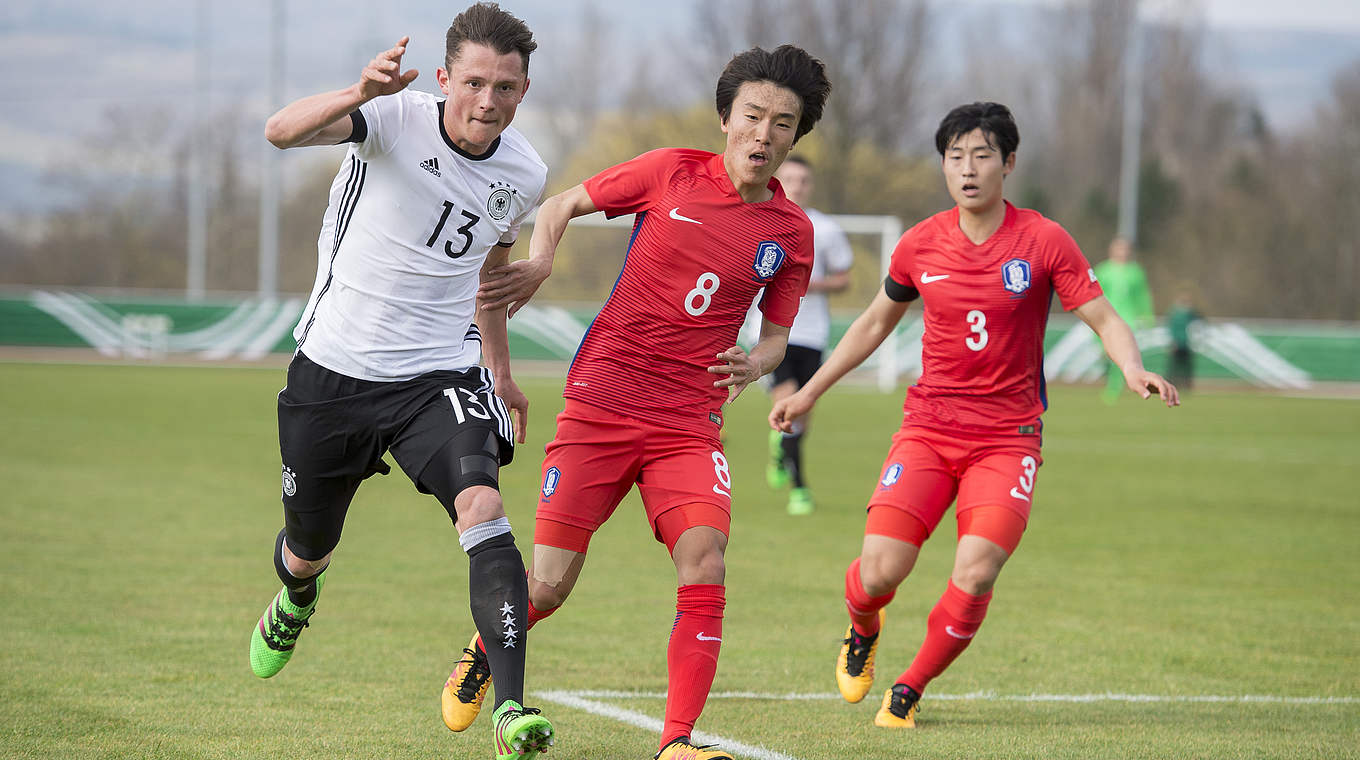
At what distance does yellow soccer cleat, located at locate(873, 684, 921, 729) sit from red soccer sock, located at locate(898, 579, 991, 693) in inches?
1.1

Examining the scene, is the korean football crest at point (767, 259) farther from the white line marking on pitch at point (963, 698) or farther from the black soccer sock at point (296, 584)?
the black soccer sock at point (296, 584)

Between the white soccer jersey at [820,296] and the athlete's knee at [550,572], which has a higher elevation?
the athlete's knee at [550,572]

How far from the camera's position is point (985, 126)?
5332 millimetres

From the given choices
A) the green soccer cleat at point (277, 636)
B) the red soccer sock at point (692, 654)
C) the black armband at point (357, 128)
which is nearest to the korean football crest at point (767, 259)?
the red soccer sock at point (692, 654)

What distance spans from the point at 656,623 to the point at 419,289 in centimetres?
280

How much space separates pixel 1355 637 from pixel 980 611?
2.85 meters

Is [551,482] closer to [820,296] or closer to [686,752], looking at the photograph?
[686,752]

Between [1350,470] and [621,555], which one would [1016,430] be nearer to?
[621,555]

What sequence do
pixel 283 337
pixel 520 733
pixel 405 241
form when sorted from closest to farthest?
pixel 520 733 → pixel 405 241 → pixel 283 337

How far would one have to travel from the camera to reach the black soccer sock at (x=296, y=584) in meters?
5.26

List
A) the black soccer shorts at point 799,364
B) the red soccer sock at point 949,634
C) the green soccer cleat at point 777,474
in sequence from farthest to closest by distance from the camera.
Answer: the green soccer cleat at point 777,474
the black soccer shorts at point 799,364
the red soccer sock at point 949,634

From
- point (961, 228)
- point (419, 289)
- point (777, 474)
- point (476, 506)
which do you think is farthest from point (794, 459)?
point (476, 506)

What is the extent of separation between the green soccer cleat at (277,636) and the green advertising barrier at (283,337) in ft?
81.8

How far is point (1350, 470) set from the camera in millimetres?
15305
